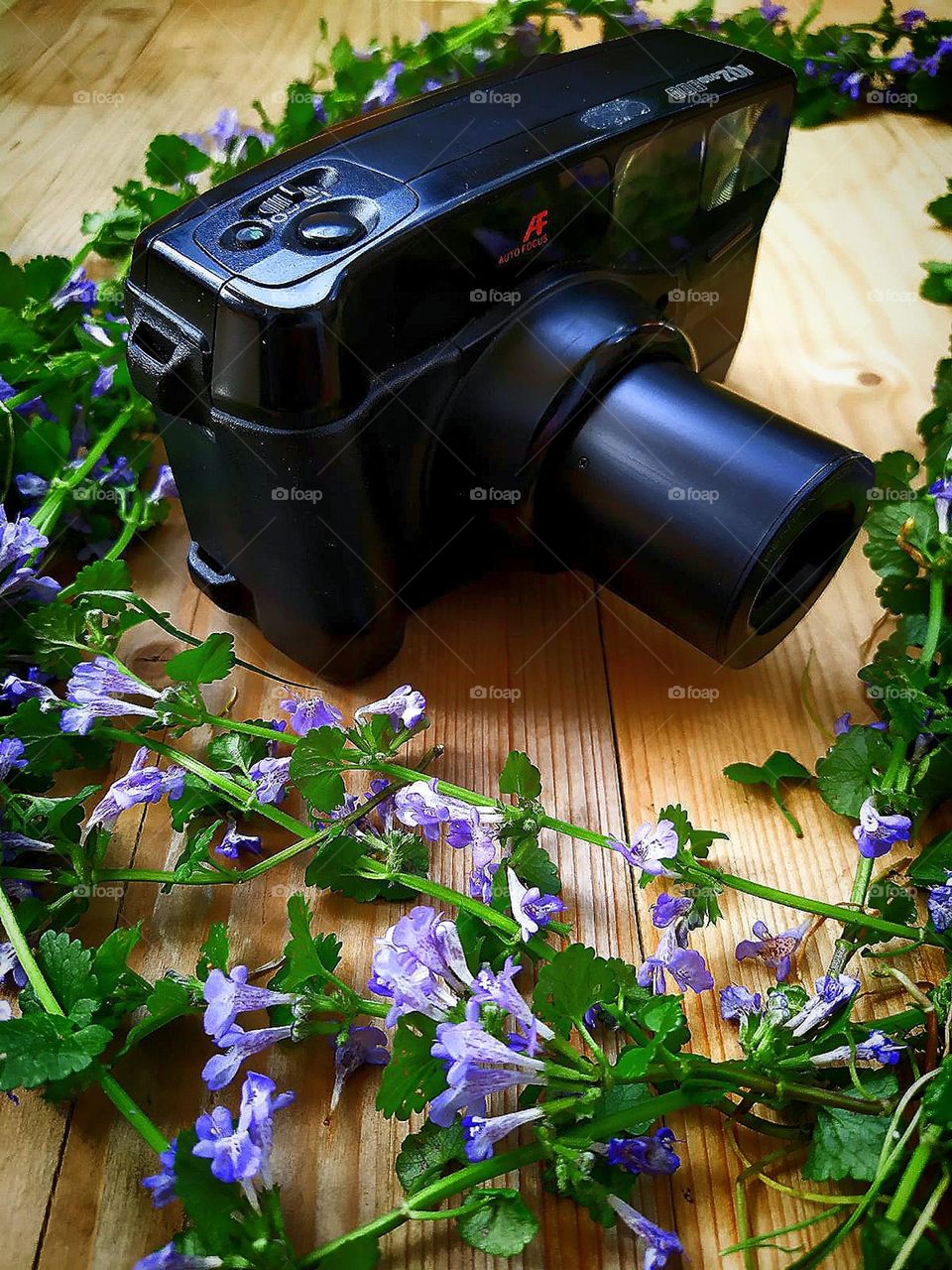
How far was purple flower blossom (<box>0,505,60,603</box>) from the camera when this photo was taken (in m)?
0.46

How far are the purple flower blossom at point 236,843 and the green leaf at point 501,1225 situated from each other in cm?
16

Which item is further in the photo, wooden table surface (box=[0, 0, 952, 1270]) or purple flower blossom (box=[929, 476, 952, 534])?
purple flower blossom (box=[929, 476, 952, 534])

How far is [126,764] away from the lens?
0.47 meters

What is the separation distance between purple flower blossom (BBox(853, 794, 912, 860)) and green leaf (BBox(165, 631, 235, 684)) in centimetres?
24

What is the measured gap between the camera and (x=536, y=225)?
1.47ft

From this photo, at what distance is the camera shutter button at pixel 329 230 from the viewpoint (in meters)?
0.39

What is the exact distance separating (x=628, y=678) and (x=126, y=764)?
0.22 metres

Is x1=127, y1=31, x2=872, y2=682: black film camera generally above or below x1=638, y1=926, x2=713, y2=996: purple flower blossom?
above

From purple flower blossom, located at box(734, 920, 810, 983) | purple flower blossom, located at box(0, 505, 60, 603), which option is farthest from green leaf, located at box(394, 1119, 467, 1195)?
purple flower blossom, located at box(0, 505, 60, 603)

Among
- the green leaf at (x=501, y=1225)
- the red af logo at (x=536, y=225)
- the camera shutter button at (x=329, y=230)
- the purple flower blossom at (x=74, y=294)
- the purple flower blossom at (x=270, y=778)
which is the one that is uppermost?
the camera shutter button at (x=329, y=230)

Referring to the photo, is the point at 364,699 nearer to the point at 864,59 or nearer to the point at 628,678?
the point at 628,678

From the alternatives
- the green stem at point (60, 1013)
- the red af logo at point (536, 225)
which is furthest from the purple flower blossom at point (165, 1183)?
the red af logo at point (536, 225)

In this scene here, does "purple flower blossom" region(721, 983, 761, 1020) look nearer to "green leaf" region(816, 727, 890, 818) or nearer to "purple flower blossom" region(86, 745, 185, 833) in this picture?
"green leaf" region(816, 727, 890, 818)

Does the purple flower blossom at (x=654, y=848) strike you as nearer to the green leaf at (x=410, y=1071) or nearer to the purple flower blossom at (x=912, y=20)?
the green leaf at (x=410, y=1071)
